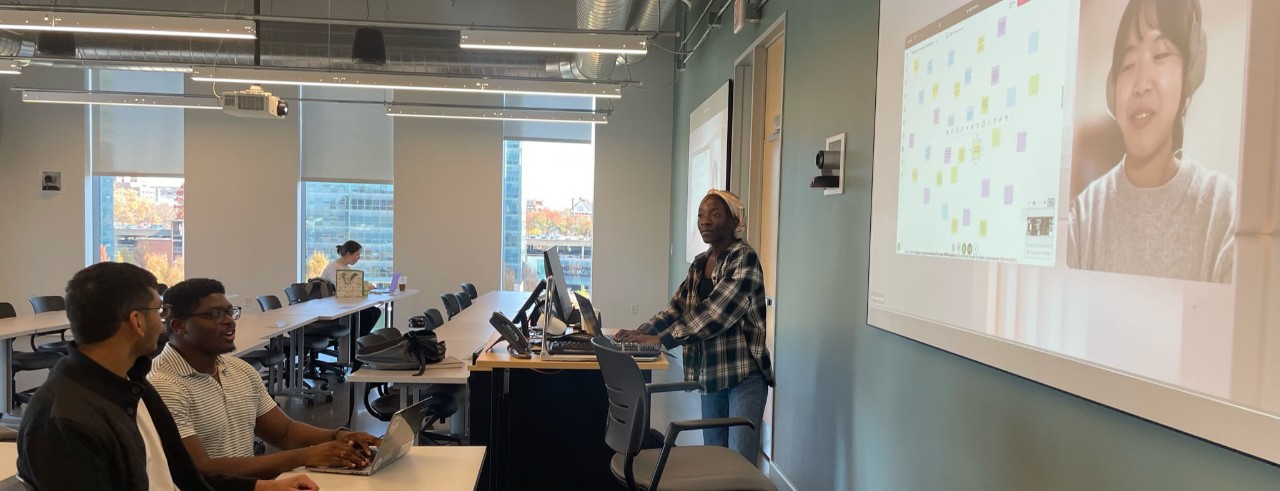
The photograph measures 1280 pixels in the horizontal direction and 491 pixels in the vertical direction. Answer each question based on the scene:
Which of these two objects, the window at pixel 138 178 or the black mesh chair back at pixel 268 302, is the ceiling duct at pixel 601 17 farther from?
the window at pixel 138 178

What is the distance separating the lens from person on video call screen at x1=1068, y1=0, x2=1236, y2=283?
1.32 meters

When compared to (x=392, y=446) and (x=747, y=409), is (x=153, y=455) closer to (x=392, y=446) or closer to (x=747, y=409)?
(x=392, y=446)

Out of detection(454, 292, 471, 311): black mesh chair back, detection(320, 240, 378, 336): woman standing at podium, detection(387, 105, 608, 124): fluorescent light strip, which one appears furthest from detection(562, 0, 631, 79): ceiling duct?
detection(320, 240, 378, 336): woman standing at podium

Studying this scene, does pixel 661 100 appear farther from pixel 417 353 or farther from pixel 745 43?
pixel 417 353

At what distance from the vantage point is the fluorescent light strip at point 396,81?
5906 millimetres

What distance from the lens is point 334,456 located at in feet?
6.68

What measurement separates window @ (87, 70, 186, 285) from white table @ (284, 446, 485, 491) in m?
8.45

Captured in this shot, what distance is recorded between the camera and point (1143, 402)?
56.8 inches

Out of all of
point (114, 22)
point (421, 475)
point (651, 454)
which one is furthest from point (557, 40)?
point (421, 475)

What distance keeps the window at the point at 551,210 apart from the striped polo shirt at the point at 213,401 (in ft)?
22.8

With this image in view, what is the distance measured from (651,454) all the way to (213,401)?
149 centimetres

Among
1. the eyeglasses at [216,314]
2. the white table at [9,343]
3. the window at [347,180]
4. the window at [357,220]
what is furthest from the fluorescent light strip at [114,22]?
the window at [357,220]

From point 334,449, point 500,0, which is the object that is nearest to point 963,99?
point 334,449

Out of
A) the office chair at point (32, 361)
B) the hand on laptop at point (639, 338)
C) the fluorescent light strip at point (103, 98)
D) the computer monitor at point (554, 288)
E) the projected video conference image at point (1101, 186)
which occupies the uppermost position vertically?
the fluorescent light strip at point (103, 98)
